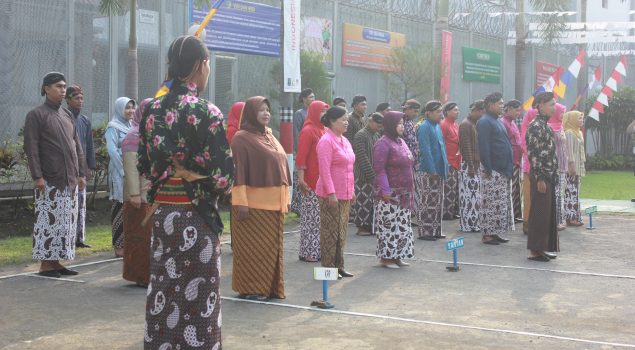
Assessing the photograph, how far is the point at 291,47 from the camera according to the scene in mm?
14211

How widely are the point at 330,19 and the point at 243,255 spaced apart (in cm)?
1782

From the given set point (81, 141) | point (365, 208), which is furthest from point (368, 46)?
point (81, 141)

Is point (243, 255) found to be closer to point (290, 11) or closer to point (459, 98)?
point (290, 11)

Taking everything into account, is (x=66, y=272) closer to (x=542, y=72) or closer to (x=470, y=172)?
(x=470, y=172)

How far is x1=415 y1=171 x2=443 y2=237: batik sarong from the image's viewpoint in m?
12.3

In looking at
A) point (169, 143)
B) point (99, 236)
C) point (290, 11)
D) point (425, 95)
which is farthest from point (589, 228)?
point (425, 95)

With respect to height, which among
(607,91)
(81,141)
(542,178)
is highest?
(607,91)

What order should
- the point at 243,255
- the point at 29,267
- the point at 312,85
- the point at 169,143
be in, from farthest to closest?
the point at 312,85
the point at 29,267
the point at 243,255
the point at 169,143

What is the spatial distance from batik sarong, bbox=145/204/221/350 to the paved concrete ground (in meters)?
1.39

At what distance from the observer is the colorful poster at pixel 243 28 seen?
63.4 ft

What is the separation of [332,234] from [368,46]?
1841 cm

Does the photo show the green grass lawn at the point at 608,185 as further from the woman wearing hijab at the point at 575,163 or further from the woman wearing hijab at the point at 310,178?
the woman wearing hijab at the point at 310,178

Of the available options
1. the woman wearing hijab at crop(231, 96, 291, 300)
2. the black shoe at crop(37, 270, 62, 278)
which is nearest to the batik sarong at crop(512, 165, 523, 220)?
the woman wearing hijab at crop(231, 96, 291, 300)

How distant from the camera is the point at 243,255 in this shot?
7.72 metres
